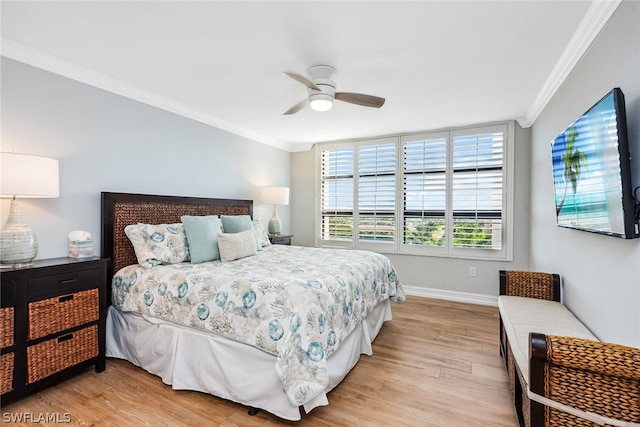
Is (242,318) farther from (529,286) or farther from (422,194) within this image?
(422,194)

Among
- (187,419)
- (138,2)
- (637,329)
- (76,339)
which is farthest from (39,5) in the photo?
(637,329)

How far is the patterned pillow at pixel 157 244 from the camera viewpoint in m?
2.60

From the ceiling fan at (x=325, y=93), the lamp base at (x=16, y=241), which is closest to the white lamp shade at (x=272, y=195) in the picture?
the ceiling fan at (x=325, y=93)

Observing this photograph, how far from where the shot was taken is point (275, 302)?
6.11ft

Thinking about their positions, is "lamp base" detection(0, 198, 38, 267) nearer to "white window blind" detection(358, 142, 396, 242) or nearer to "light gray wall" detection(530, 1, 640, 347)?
"light gray wall" detection(530, 1, 640, 347)

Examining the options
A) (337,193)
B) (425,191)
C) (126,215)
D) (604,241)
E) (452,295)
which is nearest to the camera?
(604,241)

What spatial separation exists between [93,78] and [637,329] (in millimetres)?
4029

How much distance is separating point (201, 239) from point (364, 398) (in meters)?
1.92

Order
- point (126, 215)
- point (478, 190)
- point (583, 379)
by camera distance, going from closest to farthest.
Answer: point (583, 379) → point (126, 215) → point (478, 190)

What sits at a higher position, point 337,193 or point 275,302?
point 337,193

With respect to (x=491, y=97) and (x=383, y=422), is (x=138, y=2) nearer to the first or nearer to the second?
(x=383, y=422)

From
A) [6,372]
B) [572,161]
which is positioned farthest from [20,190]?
[572,161]

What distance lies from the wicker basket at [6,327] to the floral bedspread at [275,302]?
2.25 ft

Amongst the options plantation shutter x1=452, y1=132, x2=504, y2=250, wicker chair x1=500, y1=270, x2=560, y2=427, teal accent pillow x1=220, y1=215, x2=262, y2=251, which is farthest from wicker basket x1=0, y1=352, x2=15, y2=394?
plantation shutter x1=452, y1=132, x2=504, y2=250
